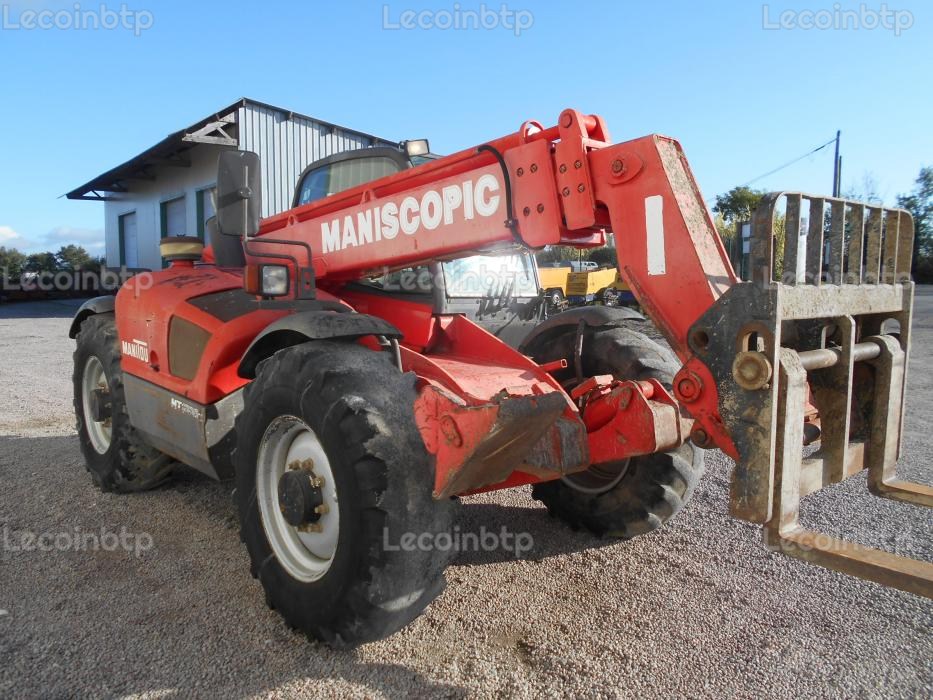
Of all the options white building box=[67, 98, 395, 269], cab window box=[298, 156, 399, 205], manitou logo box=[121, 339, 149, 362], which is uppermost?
white building box=[67, 98, 395, 269]

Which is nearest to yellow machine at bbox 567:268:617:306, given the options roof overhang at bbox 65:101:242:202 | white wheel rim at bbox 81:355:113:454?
roof overhang at bbox 65:101:242:202

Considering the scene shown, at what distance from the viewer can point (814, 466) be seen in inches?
97.4

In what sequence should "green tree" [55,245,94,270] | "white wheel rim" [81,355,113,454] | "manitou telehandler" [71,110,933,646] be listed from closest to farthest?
"manitou telehandler" [71,110,933,646] < "white wheel rim" [81,355,113,454] < "green tree" [55,245,94,270]

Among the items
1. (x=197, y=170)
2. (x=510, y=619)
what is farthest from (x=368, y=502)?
(x=197, y=170)

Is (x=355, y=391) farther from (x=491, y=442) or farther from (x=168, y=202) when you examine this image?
(x=168, y=202)

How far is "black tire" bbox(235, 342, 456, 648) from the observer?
2520mm

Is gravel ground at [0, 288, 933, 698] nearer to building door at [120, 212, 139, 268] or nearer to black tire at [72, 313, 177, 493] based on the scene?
black tire at [72, 313, 177, 493]

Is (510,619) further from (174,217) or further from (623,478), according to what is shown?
(174,217)

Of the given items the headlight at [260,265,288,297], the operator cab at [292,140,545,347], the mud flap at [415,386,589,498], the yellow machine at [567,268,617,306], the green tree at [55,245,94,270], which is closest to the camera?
the mud flap at [415,386,589,498]

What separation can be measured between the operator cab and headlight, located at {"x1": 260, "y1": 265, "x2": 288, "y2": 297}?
21.8 inches

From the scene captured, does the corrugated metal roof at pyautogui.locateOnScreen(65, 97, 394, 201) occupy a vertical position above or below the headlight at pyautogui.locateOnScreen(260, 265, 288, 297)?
above

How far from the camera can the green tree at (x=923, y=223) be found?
33.6 m

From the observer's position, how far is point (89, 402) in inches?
202

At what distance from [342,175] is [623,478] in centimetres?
261
